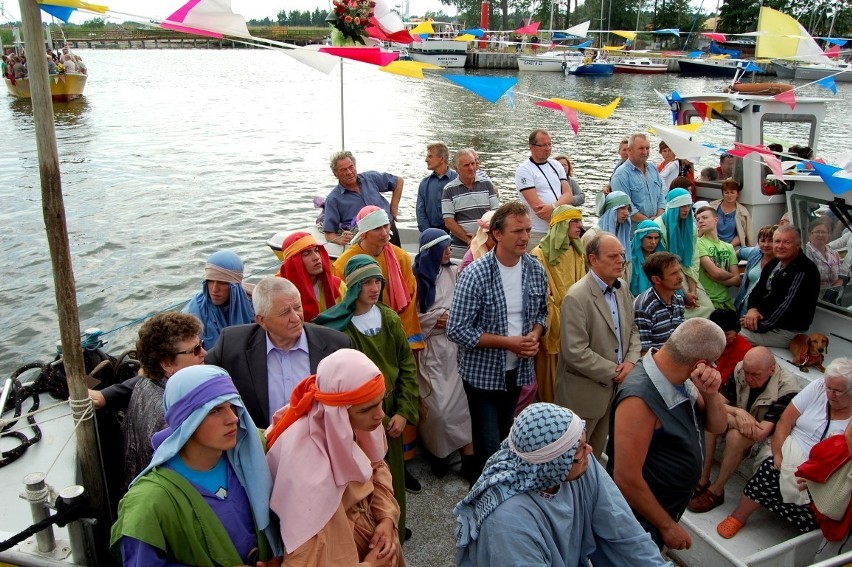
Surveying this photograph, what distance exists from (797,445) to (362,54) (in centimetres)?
364

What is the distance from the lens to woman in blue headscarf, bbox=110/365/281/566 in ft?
7.36

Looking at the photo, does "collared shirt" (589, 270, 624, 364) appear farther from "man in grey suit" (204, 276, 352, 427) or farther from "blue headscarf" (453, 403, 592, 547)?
"blue headscarf" (453, 403, 592, 547)

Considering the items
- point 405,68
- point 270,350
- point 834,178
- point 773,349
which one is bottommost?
point 773,349

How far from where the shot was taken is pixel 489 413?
14.9ft

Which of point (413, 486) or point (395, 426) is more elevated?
point (395, 426)

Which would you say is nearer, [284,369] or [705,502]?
[284,369]

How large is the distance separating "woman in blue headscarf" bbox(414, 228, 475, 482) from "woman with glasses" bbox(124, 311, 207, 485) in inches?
75.4

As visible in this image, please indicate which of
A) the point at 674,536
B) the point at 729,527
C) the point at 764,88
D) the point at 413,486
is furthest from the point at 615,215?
the point at 764,88

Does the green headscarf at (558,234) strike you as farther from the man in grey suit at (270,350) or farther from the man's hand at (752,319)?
the man in grey suit at (270,350)

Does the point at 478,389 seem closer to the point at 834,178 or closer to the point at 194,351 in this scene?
the point at 194,351

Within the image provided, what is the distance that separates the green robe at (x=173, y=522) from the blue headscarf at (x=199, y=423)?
0.08m

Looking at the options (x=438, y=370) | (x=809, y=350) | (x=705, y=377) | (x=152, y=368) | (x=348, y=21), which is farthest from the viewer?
(x=348, y=21)

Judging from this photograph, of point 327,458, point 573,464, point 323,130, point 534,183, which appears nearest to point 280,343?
point 327,458

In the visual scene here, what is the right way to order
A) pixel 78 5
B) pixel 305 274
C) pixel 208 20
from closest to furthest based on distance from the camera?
pixel 78 5 < pixel 208 20 < pixel 305 274
